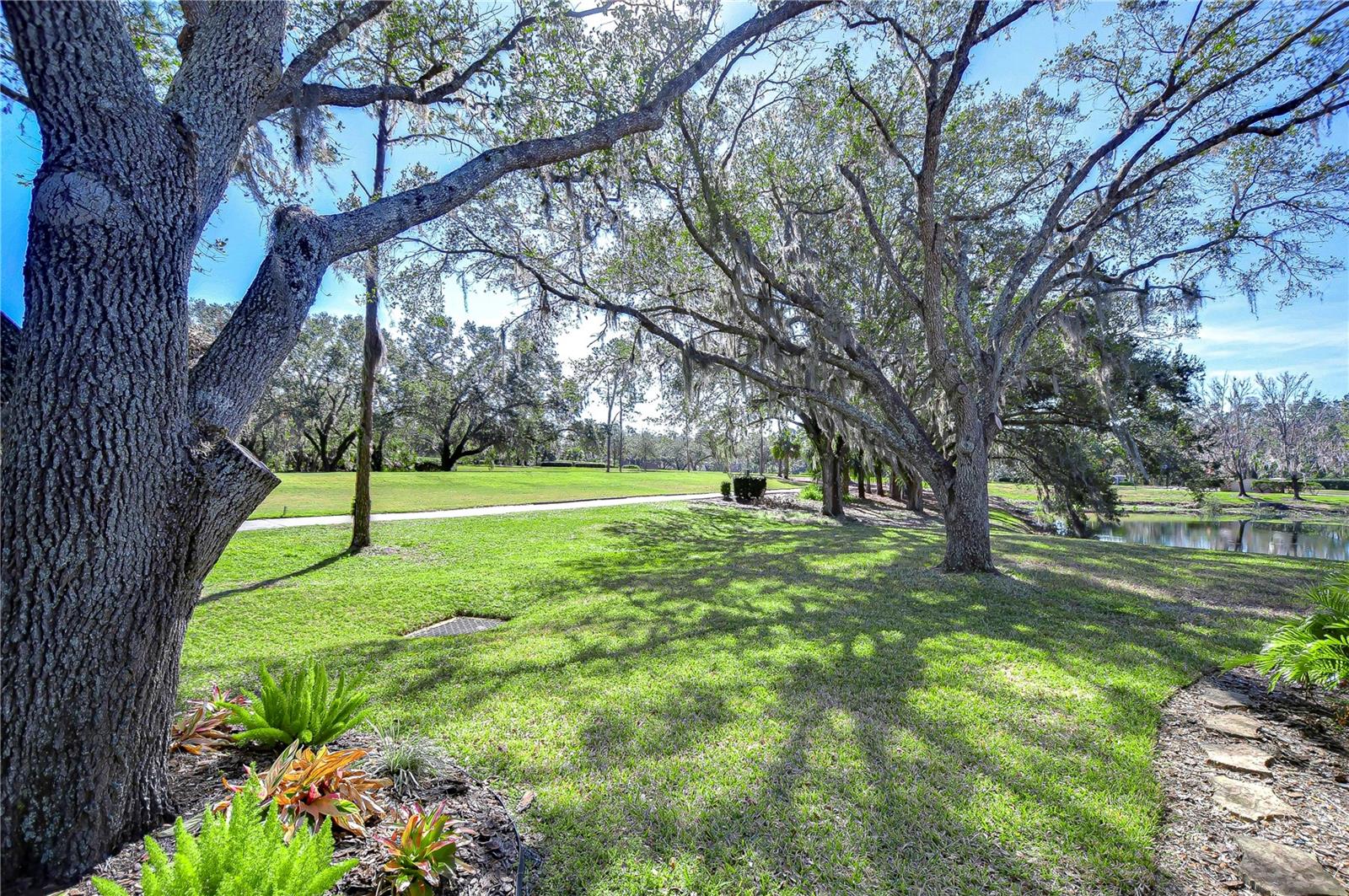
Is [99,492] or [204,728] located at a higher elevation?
[99,492]

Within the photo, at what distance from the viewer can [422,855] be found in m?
1.65

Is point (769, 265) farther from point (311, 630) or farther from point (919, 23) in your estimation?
point (311, 630)

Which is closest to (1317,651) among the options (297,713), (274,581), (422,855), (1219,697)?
(1219,697)

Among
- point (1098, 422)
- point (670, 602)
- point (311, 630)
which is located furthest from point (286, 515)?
point (1098, 422)

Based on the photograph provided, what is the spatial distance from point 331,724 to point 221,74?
9.58 ft

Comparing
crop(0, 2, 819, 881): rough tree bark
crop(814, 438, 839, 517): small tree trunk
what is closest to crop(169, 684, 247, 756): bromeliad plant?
crop(0, 2, 819, 881): rough tree bark

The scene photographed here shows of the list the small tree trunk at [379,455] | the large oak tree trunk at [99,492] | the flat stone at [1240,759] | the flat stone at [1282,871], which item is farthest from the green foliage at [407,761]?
the small tree trunk at [379,455]

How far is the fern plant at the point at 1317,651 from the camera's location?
2977mm

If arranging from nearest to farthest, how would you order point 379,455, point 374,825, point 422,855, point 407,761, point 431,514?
point 422,855, point 374,825, point 407,761, point 431,514, point 379,455

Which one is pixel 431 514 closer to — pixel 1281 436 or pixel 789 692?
pixel 789 692

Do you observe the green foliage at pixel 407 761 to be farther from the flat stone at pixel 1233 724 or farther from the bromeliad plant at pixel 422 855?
the flat stone at pixel 1233 724

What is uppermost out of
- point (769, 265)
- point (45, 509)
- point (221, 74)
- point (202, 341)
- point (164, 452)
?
point (769, 265)

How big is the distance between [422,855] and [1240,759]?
395 centimetres

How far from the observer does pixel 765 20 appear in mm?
4484
